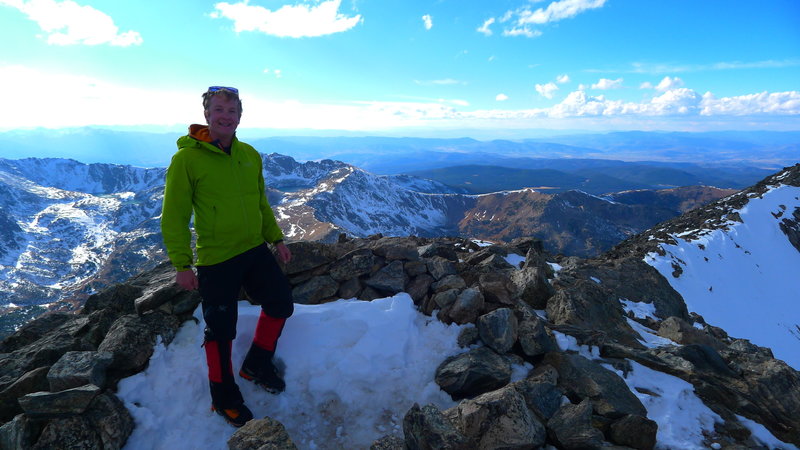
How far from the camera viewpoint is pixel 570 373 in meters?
8.18

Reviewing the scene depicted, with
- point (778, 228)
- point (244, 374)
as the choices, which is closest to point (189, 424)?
point (244, 374)

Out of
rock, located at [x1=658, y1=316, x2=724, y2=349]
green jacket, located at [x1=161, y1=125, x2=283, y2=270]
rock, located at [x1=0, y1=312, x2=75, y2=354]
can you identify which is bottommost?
rock, located at [x1=658, y1=316, x2=724, y2=349]

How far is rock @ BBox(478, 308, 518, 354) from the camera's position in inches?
345

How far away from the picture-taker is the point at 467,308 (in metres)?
9.59

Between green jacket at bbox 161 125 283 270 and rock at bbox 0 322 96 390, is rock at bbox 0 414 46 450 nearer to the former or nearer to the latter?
rock at bbox 0 322 96 390

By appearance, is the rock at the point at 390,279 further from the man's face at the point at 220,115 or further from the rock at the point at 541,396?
the man's face at the point at 220,115

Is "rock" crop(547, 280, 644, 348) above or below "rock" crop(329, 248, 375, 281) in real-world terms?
below

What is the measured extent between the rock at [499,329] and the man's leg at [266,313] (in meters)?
4.65

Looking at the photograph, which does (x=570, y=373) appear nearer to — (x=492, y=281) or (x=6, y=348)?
(x=492, y=281)

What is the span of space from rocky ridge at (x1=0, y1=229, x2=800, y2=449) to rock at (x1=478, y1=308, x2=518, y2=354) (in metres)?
0.03

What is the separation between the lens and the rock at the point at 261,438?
604 centimetres

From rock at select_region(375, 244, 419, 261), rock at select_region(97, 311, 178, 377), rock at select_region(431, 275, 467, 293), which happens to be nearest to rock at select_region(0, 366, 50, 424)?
rock at select_region(97, 311, 178, 377)

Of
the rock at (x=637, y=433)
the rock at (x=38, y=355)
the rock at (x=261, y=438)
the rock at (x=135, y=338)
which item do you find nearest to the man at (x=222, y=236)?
the rock at (x=261, y=438)

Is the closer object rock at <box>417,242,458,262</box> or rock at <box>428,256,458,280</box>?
rock at <box>428,256,458,280</box>
